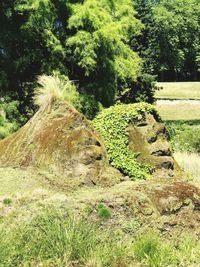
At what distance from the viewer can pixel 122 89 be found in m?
32.3

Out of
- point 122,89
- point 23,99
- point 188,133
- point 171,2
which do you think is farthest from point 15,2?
point 171,2

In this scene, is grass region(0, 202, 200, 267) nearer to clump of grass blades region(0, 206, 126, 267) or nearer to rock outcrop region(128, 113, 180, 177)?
clump of grass blades region(0, 206, 126, 267)

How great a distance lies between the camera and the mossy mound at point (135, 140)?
10.5 meters

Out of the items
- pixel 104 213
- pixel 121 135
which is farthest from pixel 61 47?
pixel 104 213

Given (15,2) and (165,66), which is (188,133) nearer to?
(15,2)

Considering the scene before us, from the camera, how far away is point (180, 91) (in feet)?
201

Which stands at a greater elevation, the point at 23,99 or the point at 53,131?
the point at 53,131

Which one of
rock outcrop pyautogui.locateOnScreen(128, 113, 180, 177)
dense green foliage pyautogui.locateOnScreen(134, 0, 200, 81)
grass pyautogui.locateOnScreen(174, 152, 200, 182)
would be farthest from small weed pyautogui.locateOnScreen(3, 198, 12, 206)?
dense green foliage pyautogui.locateOnScreen(134, 0, 200, 81)

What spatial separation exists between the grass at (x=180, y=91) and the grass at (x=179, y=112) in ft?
22.5

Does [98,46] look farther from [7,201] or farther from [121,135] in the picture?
[7,201]

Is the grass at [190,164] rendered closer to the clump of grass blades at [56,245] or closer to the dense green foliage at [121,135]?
the dense green foliage at [121,135]

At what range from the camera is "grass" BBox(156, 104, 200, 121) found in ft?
149

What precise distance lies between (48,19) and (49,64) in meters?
1.81

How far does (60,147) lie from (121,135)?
1510mm
